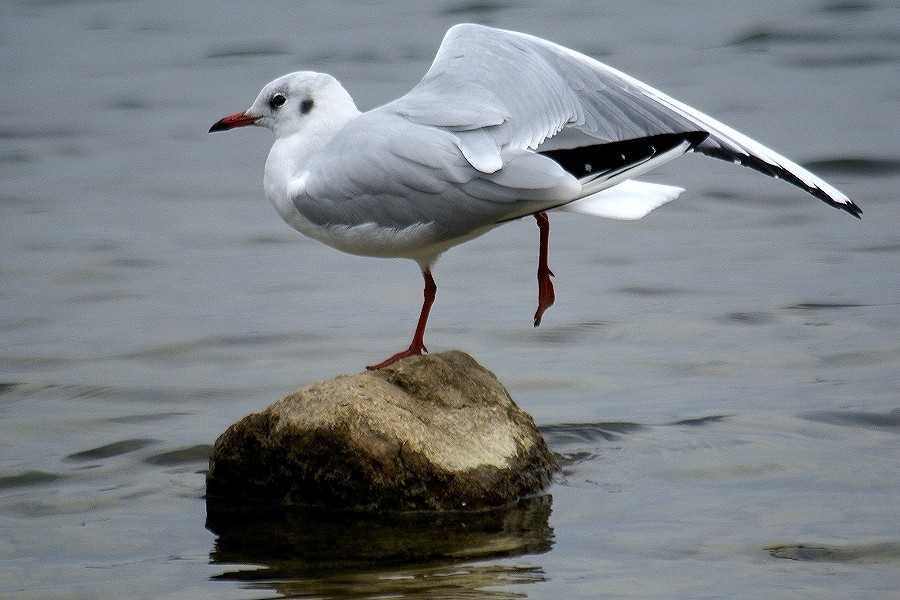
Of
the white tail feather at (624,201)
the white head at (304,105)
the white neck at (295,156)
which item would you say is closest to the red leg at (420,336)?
the white neck at (295,156)

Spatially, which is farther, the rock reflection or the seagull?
the seagull

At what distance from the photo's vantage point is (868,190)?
1062 centimetres

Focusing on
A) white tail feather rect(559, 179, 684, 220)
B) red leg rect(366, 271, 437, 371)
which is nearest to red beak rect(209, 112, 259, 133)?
red leg rect(366, 271, 437, 371)

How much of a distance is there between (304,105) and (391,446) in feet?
4.72

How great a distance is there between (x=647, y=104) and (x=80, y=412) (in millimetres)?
3139

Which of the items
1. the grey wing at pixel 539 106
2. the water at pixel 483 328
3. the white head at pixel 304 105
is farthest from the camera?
the white head at pixel 304 105

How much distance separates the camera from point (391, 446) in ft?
17.5

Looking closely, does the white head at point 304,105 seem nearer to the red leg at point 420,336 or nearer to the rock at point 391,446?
the red leg at point 420,336

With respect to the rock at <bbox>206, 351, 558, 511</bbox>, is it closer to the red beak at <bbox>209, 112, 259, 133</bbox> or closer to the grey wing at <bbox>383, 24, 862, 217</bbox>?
the grey wing at <bbox>383, 24, 862, 217</bbox>

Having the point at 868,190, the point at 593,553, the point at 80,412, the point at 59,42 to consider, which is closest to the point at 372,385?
the point at 593,553

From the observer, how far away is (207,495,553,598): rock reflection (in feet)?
16.1

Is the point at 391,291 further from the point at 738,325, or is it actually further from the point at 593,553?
the point at 593,553

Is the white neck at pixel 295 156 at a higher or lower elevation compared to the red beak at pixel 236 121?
lower

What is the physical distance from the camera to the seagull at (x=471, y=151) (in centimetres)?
530
